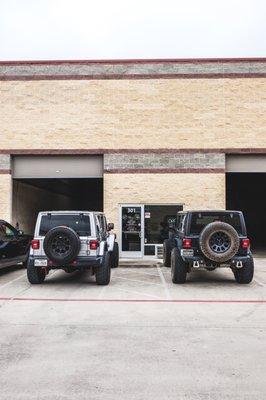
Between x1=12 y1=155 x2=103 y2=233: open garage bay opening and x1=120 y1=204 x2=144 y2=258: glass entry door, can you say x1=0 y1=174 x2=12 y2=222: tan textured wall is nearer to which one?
x1=12 y1=155 x2=103 y2=233: open garage bay opening

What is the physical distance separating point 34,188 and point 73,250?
13944 millimetres

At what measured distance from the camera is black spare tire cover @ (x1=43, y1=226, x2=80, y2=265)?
35.0ft

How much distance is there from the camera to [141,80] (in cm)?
1911

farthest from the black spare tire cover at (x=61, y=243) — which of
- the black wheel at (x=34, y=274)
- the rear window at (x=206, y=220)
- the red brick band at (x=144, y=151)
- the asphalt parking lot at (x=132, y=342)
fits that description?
the red brick band at (x=144, y=151)

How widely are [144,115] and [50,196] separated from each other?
11.4 metres

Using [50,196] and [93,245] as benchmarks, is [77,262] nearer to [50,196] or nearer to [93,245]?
[93,245]

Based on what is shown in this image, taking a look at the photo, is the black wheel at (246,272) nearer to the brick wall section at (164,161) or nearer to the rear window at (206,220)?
the rear window at (206,220)

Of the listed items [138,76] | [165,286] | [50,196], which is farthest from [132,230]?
[50,196]

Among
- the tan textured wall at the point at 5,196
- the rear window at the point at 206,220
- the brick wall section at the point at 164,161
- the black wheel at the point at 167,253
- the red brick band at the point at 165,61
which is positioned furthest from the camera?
the tan textured wall at the point at 5,196

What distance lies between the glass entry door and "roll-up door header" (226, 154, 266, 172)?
4.33 meters

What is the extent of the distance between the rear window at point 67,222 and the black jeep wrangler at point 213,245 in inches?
96.5

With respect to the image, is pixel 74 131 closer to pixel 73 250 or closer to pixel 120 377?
pixel 73 250

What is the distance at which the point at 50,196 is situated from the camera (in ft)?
92.9

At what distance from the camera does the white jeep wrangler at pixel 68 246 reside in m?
10.7
